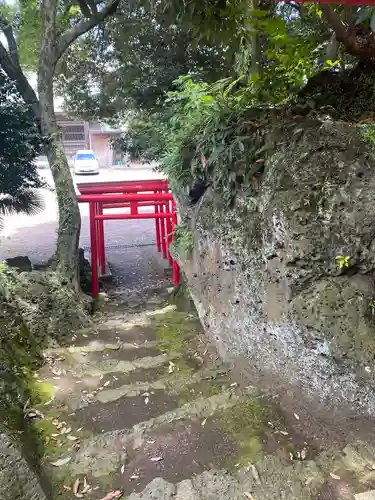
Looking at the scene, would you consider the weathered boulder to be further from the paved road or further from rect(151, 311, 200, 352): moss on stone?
the paved road

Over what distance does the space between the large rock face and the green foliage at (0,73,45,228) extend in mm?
3638

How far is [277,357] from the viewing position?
2.63 meters

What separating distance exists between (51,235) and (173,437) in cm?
888

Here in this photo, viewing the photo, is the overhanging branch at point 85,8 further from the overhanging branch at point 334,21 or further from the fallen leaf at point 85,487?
the fallen leaf at point 85,487

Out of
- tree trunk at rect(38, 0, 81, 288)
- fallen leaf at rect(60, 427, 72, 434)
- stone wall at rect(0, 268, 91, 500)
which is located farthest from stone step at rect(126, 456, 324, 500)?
tree trunk at rect(38, 0, 81, 288)

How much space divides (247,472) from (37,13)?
670cm

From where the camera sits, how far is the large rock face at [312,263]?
2.16 m

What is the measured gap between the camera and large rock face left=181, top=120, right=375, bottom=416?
84.9 inches

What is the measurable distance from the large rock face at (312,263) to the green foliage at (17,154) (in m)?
3.64

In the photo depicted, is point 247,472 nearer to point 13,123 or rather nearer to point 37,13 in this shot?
point 13,123

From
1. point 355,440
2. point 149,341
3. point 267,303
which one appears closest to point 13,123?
point 149,341

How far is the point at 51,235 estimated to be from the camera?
10312mm

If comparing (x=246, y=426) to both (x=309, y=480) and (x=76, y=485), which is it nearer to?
(x=309, y=480)

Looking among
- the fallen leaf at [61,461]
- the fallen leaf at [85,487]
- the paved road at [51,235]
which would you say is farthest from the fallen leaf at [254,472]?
the paved road at [51,235]
